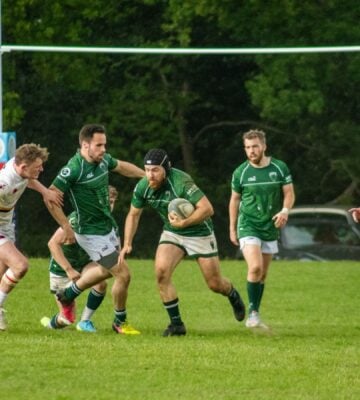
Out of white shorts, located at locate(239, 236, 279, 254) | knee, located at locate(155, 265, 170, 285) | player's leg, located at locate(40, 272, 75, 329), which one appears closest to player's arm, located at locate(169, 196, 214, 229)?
knee, located at locate(155, 265, 170, 285)

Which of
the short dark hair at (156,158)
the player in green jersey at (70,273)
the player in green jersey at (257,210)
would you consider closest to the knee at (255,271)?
the player in green jersey at (257,210)

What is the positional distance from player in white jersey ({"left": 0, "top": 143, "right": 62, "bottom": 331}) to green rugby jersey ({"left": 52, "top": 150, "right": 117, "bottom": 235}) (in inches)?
10.7

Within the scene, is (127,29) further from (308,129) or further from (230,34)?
(308,129)

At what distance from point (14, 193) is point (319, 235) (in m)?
16.4

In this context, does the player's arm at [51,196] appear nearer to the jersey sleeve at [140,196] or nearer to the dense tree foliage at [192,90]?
the jersey sleeve at [140,196]

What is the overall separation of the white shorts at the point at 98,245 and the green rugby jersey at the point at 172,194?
1.42 feet

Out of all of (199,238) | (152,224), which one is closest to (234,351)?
(199,238)

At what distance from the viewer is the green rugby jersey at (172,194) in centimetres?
1384

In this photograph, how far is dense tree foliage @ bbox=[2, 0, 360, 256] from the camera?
3481 cm

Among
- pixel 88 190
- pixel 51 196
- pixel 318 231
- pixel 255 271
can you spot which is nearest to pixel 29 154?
pixel 51 196

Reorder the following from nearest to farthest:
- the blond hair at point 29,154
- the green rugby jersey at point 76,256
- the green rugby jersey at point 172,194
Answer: the blond hair at point 29,154 → the green rugby jersey at point 172,194 → the green rugby jersey at point 76,256

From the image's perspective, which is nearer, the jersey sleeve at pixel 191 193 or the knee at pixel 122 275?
the jersey sleeve at pixel 191 193

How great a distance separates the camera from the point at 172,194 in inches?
547

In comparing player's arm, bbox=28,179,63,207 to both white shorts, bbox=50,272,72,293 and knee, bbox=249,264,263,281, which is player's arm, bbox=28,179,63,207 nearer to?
white shorts, bbox=50,272,72,293
